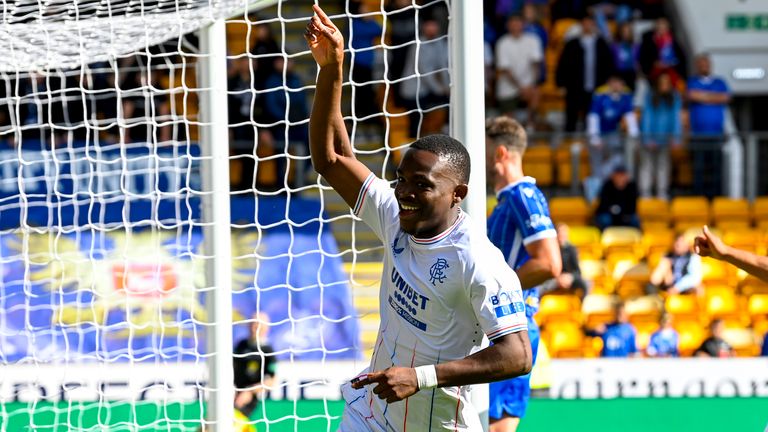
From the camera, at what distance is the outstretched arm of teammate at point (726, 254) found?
427cm

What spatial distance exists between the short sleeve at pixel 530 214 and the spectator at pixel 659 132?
7.01 meters

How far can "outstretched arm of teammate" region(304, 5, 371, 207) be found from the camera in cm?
395

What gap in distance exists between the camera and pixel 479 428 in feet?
12.4

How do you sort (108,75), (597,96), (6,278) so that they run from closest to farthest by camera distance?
(6,278) < (108,75) < (597,96)

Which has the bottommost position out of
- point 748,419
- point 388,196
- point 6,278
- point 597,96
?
point 748,419

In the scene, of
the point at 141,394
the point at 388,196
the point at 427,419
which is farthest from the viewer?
the point at 141,394

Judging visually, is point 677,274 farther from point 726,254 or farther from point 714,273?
point 726,254

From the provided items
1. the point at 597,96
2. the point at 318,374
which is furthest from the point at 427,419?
the point at 597,96

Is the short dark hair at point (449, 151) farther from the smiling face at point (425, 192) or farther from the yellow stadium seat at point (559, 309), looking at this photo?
the yellow stadium seat at point (559, 309)

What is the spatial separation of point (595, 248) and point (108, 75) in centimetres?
515

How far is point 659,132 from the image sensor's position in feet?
41.7

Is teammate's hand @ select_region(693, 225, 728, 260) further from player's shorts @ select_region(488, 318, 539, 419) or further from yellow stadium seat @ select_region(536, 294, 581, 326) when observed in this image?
yellow stadium seat @ select_region(536, 294, 581, 326)

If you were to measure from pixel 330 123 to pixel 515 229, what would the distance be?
140cm

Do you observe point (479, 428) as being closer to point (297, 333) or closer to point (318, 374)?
point (318, 374)
